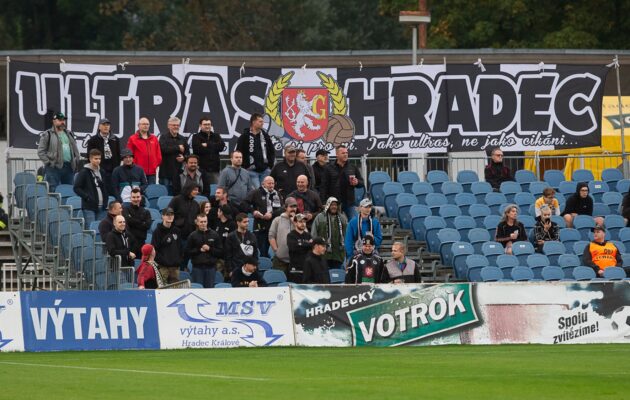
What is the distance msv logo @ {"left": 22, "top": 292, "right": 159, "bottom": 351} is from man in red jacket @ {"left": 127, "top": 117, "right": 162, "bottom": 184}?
183 inches

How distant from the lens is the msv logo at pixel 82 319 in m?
21.3

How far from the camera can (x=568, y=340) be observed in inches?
908

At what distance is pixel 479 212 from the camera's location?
2731cm

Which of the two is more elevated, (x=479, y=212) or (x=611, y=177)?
(x=611, y=177)

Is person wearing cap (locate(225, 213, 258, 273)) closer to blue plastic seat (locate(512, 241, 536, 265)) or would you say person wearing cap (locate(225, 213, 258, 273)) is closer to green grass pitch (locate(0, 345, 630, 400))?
green grass pitch (locate(0, 345, 630, 400))

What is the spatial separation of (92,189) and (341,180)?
4.61m

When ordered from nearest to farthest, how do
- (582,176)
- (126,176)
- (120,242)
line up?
1. (120,242)
2. (126,176)
3. (582,176)

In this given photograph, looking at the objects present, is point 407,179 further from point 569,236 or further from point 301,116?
point 569,236

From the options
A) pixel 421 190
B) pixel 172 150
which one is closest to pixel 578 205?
pixel 421 190

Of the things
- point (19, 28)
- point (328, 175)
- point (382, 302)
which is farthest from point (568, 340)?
point (19, 28)

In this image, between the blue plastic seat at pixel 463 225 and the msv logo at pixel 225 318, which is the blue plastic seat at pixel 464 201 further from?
the msv logo at pixel 225 318

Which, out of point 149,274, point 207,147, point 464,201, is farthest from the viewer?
point 464,201

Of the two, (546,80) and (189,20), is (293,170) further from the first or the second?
(189,20)

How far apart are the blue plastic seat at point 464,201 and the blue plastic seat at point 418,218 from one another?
0.93 meters
